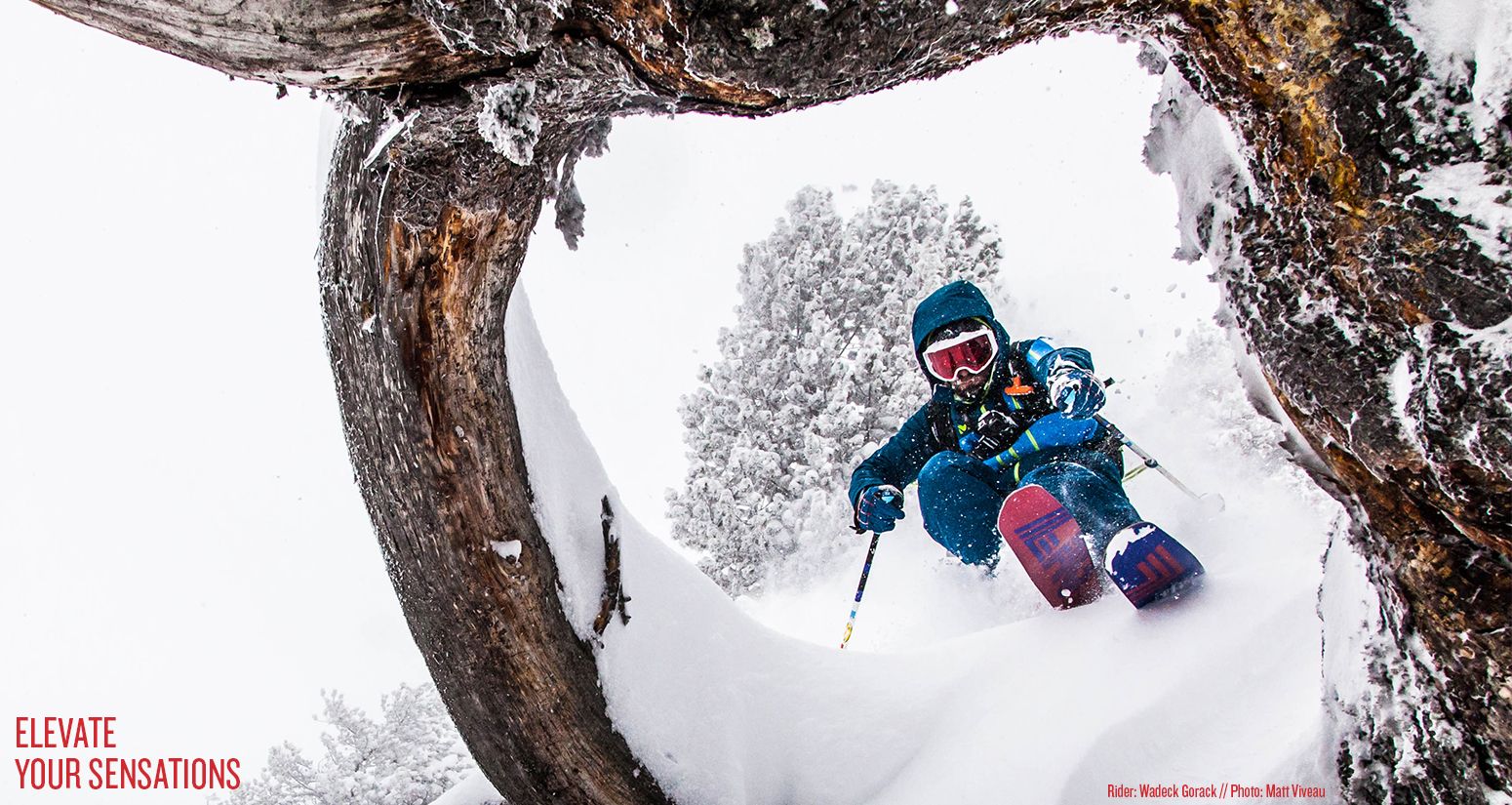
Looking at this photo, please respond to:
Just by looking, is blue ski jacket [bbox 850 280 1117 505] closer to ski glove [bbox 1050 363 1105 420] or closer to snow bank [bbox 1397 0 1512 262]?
ski glove [bbox 1050 363 1105 420]

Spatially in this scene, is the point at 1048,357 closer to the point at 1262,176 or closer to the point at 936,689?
the point at 936,689

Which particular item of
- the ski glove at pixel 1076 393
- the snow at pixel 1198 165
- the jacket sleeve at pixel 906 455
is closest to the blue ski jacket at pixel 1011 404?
the jacket sleeve at pixel 906 455

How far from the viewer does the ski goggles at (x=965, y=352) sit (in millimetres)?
4066

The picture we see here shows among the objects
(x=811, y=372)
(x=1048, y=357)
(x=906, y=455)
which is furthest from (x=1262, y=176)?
(x=811, y=372)

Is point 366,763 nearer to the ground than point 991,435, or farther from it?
nearer to the ground

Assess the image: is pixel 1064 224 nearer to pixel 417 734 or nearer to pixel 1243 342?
pixel 417 734

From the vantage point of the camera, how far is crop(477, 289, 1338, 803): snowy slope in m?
2.34

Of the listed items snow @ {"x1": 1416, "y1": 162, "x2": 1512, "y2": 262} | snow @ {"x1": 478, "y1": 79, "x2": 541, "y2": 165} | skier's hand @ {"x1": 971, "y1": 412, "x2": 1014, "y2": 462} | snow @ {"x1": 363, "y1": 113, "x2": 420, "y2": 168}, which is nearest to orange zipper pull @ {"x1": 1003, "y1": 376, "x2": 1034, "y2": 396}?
skier's hand @ {"x1": 971, "y1": 412, "x2": 1014, "y2": 462}

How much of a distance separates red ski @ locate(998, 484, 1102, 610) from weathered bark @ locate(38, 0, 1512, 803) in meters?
1.75

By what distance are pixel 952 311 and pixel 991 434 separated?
2.44 ft

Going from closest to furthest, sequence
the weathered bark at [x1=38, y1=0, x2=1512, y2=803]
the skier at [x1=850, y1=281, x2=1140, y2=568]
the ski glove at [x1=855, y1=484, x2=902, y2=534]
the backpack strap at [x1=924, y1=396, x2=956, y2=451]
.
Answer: the weathered bark at [x1=38, y1=0, x2=1512, y2=803], the skier at [x1=850, y1=281, x2=1140, y2=568], the ski glove at [x1=855, y1=484, x2=902, y2=534], the backpack strap at [x1=924, y1=396, x2=956, y2=451]

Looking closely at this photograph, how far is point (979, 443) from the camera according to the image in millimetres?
4297

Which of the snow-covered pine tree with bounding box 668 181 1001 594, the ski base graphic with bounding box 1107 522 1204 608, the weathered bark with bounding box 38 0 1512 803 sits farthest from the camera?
the snow-covered pine tree with bounding box 668 181 1001 594

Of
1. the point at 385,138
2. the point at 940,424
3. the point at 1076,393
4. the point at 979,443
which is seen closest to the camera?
the point at 385,138
